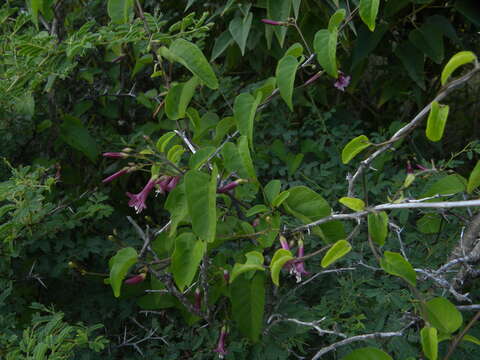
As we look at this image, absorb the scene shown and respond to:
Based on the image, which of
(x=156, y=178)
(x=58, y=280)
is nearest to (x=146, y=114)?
(x=58, y=280)

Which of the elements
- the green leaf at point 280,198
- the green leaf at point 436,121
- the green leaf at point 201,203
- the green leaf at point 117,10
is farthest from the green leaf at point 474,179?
the green leaf at point 117,10

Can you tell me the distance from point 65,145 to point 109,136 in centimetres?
14

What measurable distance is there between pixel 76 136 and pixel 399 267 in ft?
3.23

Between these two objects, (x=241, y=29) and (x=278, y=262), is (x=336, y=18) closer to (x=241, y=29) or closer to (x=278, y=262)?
(x=278, y=262)

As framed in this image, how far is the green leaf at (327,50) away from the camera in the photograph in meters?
A: 0.95

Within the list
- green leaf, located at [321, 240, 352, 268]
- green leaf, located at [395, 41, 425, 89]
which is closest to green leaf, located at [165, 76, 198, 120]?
green leaf, located at [321, 240, 352, 268]

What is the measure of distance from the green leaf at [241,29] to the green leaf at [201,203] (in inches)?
29.0

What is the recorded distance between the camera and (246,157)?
34.4 inches

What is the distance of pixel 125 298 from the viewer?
4.14ft

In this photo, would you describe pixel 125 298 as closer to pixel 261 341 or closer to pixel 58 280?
pixel 58 280

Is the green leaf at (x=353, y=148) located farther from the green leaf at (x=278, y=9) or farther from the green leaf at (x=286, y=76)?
the green leaf at (x=278, y=9)

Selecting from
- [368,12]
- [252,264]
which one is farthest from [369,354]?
[368,12]

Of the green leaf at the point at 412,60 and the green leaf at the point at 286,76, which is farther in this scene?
the green leaf at the point at 412,60

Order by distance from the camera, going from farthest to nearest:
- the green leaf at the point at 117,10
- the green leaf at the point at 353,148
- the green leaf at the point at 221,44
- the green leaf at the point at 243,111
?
the green leaf at the point at 221,44
the green leaf at the point at 117,10
the green leaf at the point at 243,111
the green leaf at the point at 353,148
